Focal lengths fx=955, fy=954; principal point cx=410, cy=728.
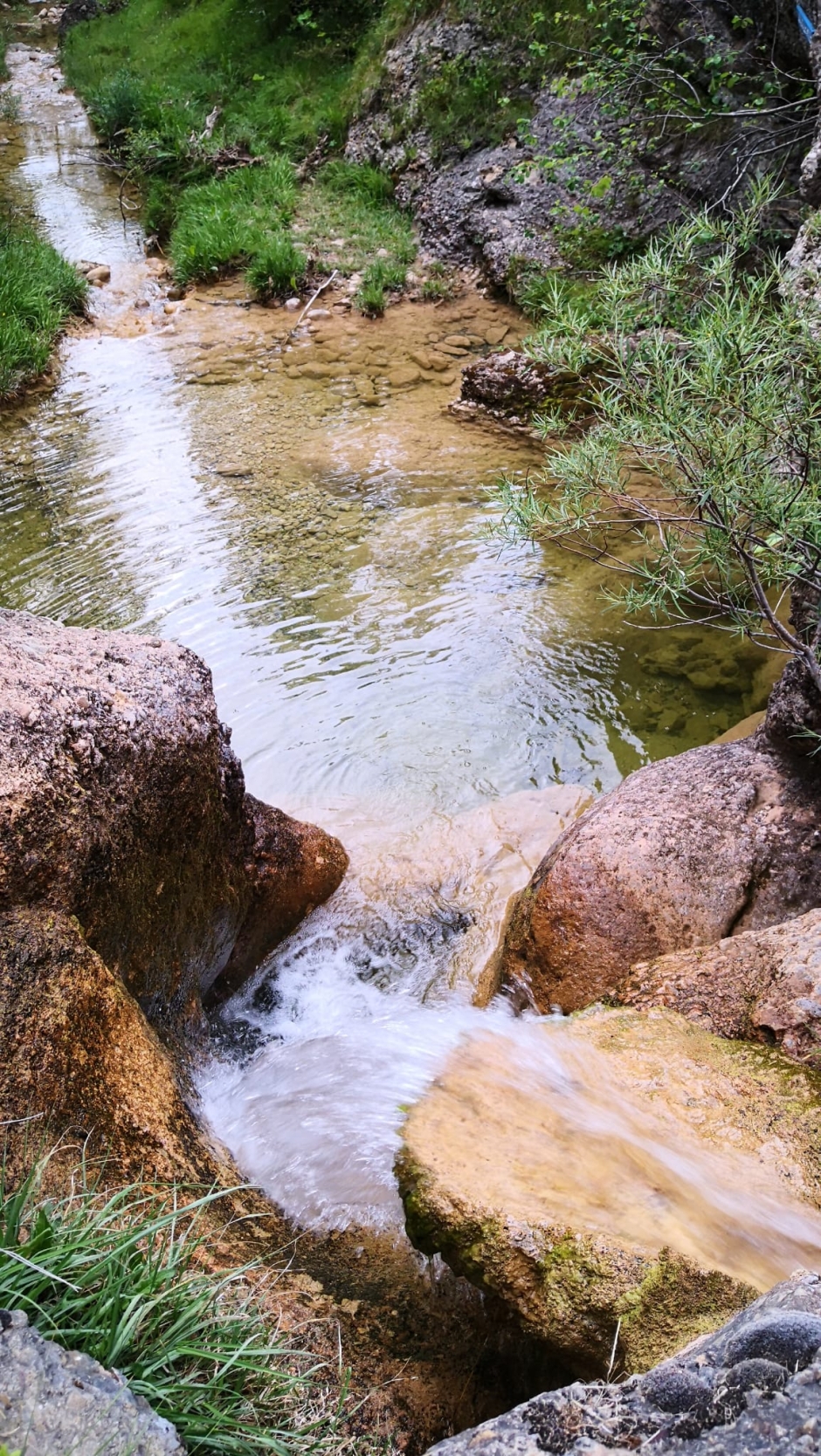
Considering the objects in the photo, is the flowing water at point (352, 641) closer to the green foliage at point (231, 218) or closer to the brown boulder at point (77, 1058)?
the brown boulder at point (77, 1058)

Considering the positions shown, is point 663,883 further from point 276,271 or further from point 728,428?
point 276,271

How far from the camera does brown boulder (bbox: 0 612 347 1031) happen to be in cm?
266

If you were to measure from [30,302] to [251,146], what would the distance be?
221 inches

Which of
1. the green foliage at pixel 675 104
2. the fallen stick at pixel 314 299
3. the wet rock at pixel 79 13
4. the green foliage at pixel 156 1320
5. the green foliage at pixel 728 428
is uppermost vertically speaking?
the wet rock at pixel 79 13

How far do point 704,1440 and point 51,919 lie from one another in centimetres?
188

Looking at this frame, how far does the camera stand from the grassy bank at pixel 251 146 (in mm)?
Result: 12078

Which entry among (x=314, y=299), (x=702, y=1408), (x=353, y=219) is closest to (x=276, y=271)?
(x=314, y=299)

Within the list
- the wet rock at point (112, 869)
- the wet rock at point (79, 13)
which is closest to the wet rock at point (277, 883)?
the wet rock at point (112, 869)

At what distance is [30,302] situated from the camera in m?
10.7

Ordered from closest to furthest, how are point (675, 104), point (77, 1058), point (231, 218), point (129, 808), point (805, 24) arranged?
point (77, 1058)
point (129, 808)
point (805, 24)
point (675, 104)
point (231, 218)

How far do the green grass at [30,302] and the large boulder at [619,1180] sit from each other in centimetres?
916

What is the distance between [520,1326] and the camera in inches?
91.1

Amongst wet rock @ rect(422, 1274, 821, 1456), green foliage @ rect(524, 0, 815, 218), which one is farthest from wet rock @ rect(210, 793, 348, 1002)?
green foliage @ rect(524, 0, 815, 218)

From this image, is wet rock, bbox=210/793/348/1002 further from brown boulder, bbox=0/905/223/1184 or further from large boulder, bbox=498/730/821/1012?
brown boulder, bbox=0/905/223/1184
